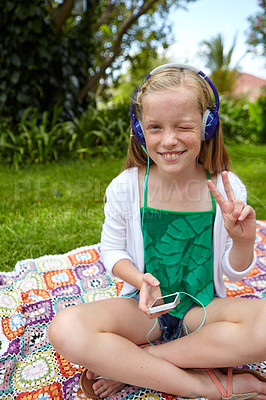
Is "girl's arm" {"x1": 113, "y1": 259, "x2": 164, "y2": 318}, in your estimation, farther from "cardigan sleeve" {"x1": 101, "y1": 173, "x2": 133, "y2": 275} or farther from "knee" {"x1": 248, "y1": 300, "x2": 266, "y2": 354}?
"knee" {"x1": 248, "y1": 300, "x2": 266, "y2": 354}

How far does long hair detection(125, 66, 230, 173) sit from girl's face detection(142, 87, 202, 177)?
0.10 feet

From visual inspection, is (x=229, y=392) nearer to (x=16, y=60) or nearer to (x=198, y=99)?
(x=198, y=99)

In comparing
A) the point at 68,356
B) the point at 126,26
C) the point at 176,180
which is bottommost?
the point at 68,356

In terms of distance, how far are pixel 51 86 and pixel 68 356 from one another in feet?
14.7

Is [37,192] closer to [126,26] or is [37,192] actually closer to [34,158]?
[34,158]

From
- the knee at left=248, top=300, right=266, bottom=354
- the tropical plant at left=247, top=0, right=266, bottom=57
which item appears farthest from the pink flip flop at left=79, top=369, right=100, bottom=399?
the tropical plant at left=247, top=0, right=266, bottom=57

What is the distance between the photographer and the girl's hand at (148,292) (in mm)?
1214

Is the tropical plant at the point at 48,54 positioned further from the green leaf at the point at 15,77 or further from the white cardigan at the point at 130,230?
the white cardigan at the point at 130,230

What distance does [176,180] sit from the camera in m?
1.51

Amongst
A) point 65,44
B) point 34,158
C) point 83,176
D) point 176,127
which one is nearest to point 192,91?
point 176,127

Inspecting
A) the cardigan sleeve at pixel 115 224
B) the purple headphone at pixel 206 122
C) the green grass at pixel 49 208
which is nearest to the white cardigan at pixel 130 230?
the cardigan sleeve at pixel 115 224

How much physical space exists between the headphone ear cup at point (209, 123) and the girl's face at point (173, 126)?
0.07 feet

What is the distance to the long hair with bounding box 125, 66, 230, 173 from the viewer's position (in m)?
1.33

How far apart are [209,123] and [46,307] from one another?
1251mm
